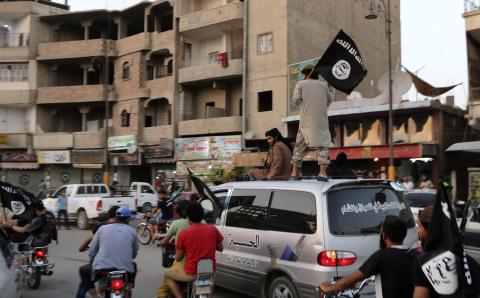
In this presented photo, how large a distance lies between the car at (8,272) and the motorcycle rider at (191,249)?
1524mm

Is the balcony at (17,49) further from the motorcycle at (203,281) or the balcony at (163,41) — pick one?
the motorcycle at (203,281)

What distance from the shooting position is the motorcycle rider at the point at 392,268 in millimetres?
3680

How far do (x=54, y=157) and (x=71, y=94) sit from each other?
14.9 ft

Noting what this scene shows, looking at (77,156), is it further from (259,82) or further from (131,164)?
(259,82)

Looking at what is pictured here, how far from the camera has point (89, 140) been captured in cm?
3519

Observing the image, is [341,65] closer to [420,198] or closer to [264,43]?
[420,198]

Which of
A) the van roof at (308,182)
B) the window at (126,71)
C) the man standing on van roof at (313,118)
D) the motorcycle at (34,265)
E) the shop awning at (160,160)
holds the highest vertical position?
the window at (126,71)

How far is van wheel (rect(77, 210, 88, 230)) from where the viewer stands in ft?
65.1

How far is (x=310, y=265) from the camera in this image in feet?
19.2

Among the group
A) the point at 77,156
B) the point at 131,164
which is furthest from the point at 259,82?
the point at 77,156

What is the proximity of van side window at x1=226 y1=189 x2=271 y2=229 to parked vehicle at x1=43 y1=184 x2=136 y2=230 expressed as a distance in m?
12.7

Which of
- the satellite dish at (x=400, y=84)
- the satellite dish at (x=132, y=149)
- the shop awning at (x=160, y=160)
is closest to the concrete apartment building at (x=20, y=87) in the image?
the satellite dish at (x=132, y=149)

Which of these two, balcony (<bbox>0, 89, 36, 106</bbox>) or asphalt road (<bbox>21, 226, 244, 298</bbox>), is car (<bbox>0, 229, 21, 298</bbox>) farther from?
balcony (<bbox>0, 89, 36, 106</bbox>)

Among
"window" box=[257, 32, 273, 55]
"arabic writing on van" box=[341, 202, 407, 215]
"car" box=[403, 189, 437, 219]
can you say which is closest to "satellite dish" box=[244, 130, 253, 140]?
"window" box=[257, 32, 273, 55]
